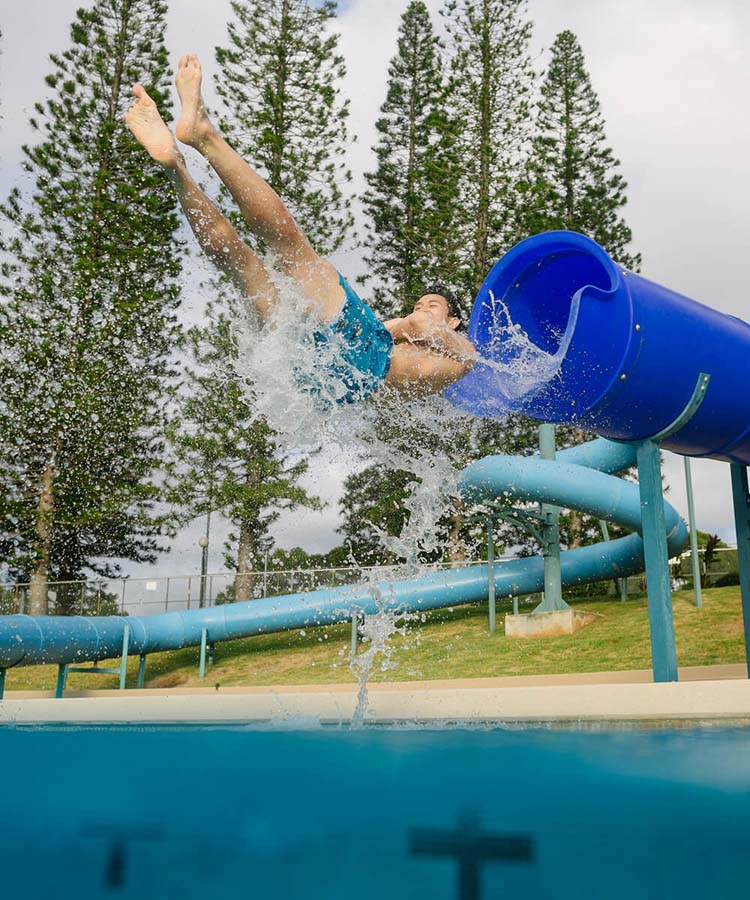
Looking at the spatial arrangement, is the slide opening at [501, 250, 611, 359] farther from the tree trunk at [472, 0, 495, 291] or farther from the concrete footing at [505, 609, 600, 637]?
the tree trunk at [472, 0, 495, 291]

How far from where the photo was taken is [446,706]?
10.4 feet

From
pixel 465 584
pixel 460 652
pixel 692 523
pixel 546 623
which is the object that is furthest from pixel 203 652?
pixel 692 523

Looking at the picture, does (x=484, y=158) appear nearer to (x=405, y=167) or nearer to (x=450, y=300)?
(x=405, y=167)

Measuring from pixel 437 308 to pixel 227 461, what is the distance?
1482 cm

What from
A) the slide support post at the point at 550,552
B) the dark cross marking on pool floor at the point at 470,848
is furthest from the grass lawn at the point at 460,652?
the dark cross marking on pool floor at the point at 470,848

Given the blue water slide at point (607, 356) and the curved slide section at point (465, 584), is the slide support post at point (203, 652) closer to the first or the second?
the curved slide section at point (465, 584)

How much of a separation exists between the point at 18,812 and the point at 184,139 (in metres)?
2.88

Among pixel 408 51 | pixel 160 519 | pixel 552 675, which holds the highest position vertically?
pixel 408 51

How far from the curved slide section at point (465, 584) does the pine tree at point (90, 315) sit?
17.4 ft

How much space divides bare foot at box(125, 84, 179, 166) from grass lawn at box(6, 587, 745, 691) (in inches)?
331

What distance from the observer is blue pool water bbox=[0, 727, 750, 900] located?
2643 mm

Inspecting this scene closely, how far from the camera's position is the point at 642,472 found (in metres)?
6.33

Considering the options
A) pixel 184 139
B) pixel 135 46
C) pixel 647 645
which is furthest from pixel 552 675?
pixel 135 46

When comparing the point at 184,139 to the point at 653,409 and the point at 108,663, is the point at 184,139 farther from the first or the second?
the point at 108,663
